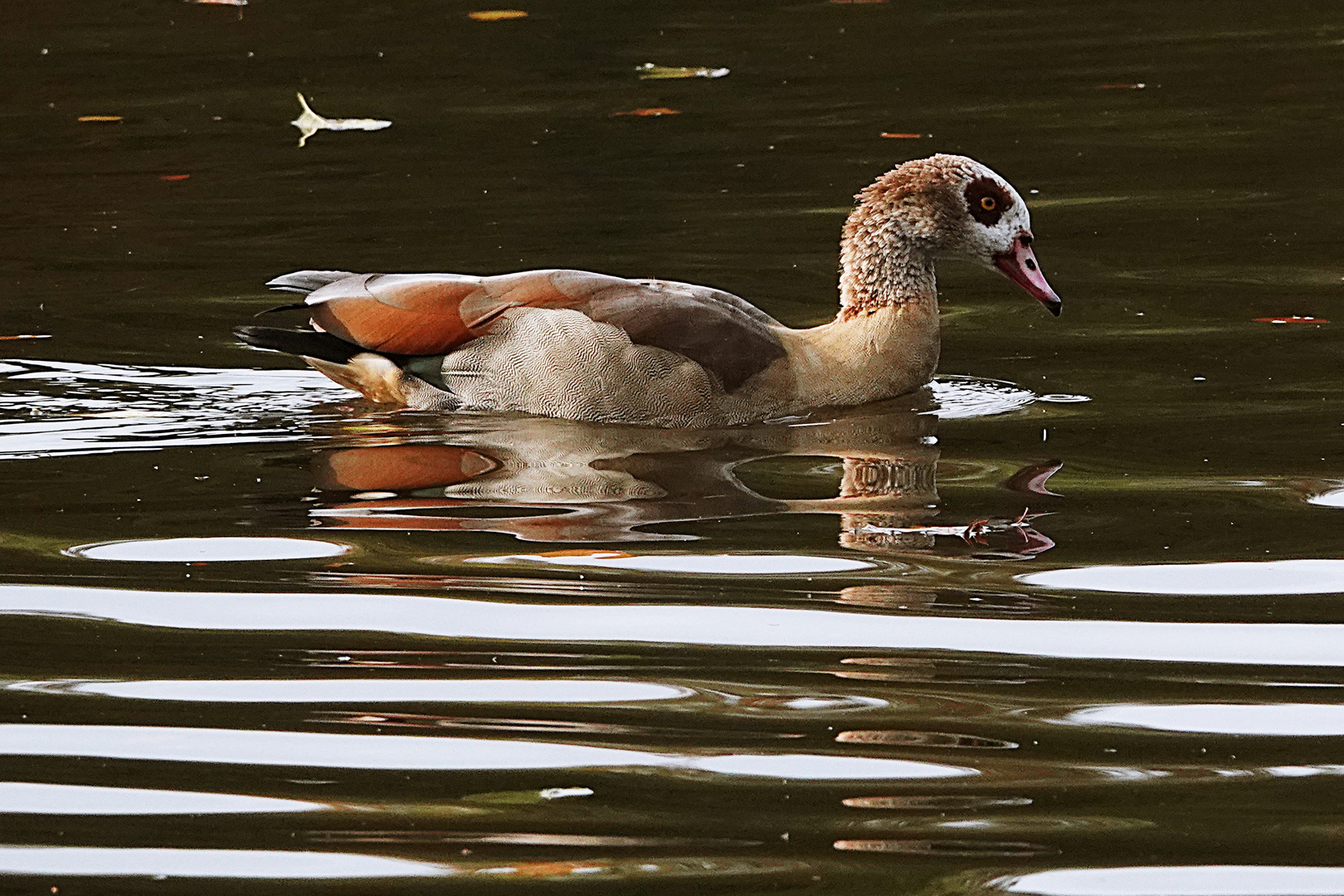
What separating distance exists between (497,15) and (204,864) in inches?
504

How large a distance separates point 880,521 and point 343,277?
2926 mm

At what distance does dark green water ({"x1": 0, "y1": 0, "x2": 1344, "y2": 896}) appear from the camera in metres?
4.16

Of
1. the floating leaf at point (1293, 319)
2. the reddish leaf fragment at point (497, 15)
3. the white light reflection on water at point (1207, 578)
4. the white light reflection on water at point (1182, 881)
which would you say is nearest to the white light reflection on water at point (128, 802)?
the white light reflection on water at point (1182, 881)

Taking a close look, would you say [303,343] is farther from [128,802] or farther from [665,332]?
[128,802]

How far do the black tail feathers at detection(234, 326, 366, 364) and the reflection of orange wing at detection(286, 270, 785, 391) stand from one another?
0.04m

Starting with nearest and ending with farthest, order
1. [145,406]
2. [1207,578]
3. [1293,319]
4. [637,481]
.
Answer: [1207,578] → [637,481] → [145,406] → [1293,319]

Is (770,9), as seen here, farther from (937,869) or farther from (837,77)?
(937,869)

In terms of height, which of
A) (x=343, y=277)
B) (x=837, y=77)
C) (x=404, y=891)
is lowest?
(x=404, y=891)

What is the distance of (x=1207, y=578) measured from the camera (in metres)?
5.72

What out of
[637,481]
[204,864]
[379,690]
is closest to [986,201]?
[637,481]

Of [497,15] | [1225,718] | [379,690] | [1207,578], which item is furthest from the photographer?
[497,15]

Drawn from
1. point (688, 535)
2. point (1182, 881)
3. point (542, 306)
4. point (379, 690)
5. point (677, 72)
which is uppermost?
point (677, 72)

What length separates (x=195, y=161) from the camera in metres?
12.3

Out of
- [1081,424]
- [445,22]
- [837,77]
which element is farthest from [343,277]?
[445,22]
